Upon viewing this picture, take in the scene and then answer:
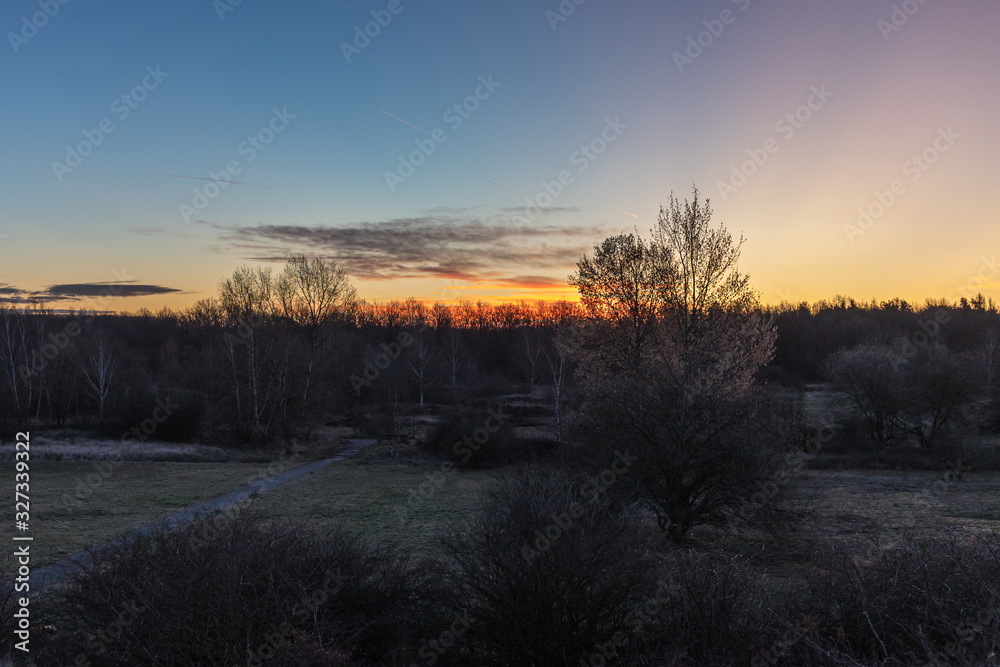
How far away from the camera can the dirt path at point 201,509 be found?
9.28 m

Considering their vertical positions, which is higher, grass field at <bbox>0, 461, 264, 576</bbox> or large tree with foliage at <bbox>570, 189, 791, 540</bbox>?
large tree with foliage at <bbox>570, 189, 791, 540</bbox>

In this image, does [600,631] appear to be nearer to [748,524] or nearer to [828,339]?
[748,524]

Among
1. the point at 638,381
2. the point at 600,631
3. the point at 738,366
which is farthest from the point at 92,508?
the point at 738,366

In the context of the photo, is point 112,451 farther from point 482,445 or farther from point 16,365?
point 482,445

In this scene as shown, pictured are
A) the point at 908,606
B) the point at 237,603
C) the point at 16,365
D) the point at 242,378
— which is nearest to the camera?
the point at 237,603

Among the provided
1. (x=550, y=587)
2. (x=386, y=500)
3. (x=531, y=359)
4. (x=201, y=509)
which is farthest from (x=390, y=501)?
(x=531, y=359)

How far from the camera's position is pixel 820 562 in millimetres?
8336

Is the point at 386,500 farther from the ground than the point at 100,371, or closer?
closer

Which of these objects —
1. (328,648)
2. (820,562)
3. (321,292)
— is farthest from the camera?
(321,292)

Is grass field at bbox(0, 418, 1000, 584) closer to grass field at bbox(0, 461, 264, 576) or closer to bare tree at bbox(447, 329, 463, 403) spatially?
grass field at bbox(0, 461, 264, 576)

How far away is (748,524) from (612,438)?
3649mm

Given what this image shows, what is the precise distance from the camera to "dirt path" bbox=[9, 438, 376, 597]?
30.4 ft

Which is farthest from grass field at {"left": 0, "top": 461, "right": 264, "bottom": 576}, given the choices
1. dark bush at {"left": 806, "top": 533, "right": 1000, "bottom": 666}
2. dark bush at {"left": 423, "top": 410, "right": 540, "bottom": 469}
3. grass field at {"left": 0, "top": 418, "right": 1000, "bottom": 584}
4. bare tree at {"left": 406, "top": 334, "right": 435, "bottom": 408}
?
bare tree at {"left": 406, "top": 334, "right": 435, "bottom": 408}

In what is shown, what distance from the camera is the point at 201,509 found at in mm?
18984
